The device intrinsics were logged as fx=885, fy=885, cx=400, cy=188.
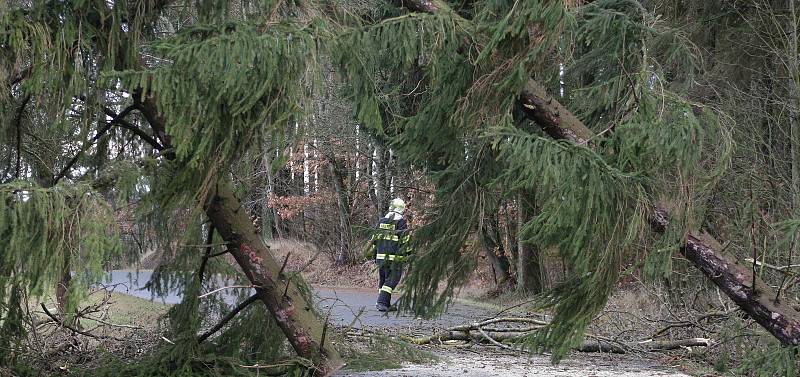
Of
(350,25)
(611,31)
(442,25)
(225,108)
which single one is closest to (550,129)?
(611,31)

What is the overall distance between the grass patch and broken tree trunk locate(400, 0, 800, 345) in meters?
2.36

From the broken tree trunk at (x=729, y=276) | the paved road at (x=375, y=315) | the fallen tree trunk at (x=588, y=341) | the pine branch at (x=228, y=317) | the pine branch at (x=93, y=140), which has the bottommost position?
the paved road at (x=375, y=315)

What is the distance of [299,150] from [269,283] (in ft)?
3.80

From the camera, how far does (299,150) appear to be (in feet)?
24.9

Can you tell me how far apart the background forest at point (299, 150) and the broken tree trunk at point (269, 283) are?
0.02 m

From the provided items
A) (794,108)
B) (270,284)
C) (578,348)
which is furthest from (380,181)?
(270,284)

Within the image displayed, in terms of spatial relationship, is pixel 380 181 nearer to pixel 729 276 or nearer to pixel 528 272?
pixel 528 272

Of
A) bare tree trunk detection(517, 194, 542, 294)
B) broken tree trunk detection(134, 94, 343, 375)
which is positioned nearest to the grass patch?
broken tree trunk detection(134, 94, 343, 375)

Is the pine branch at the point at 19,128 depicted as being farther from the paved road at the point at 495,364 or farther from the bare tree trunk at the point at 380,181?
the bare tree trunk at the point at 380,181

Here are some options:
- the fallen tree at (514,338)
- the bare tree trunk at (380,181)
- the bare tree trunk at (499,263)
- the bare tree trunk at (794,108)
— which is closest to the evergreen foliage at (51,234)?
the fallen tree at (514,338)

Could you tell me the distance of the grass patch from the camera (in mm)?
7777

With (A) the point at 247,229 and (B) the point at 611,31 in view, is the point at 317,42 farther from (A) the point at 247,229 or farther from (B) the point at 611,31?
(B) the point at 611,31

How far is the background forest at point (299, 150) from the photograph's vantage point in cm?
579

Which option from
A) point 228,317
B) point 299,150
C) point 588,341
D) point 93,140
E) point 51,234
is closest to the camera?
point 51,234
